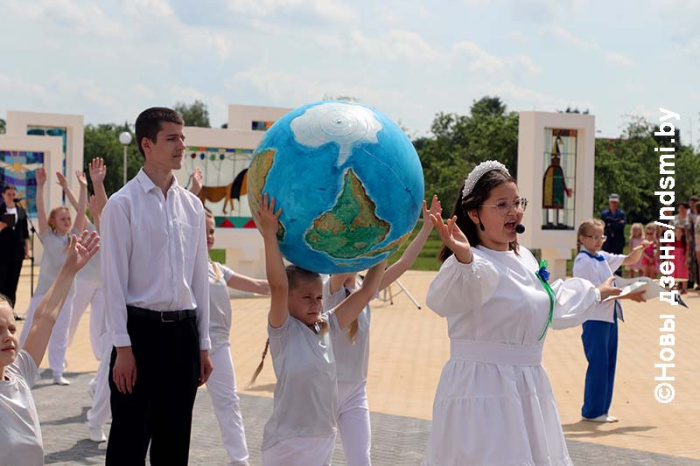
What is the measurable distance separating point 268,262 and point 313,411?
0.79 m

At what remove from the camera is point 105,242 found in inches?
207

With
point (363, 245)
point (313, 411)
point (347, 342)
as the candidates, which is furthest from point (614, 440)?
point (363, 245)

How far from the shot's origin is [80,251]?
4512mm

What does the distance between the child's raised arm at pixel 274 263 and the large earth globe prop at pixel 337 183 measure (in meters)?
0.03

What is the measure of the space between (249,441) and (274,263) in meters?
4.30

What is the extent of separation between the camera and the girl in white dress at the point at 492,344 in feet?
15.4

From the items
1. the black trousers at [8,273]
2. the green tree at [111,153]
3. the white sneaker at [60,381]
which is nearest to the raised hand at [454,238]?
the white sneaker at [60,381]

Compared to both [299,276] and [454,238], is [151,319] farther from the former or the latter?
[454,238]

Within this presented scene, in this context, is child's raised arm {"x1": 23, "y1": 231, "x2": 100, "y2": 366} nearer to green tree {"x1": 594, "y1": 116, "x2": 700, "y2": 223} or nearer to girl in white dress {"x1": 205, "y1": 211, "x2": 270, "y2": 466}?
girl in white dress {"x1": 205, "y1": 211, "x2": 270, "y2": 466}

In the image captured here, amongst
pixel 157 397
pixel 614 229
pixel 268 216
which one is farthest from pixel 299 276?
pixel 614 229

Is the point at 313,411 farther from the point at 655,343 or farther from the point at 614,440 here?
the point at 655,343

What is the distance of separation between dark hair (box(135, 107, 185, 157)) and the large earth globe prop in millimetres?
1225

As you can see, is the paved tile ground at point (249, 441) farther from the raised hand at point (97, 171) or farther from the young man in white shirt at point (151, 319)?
the young man in white shirt at point (151, 319)

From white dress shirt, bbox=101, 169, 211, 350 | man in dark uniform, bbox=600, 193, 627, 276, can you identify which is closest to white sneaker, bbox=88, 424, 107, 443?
white dress shirt, bbox=101, 169, 211, 350
